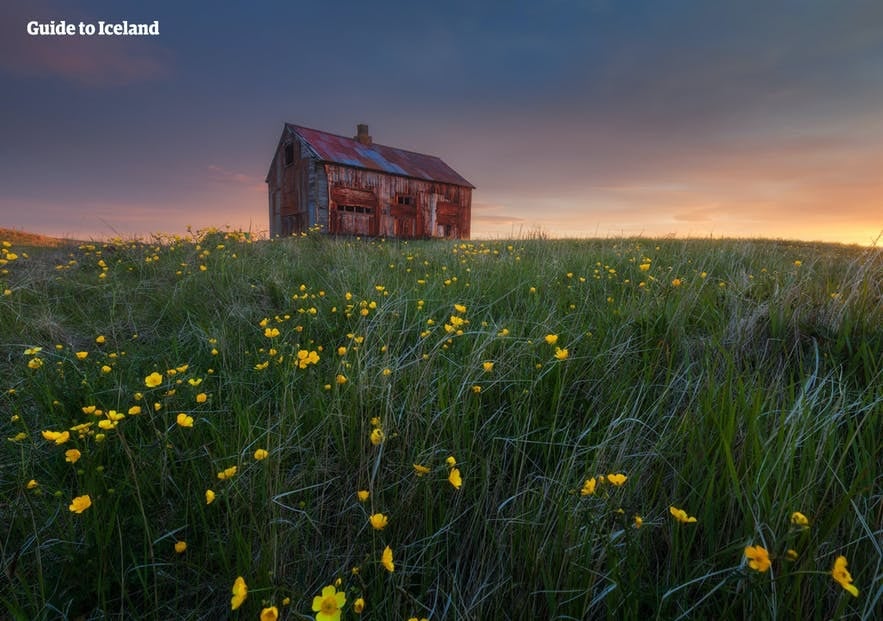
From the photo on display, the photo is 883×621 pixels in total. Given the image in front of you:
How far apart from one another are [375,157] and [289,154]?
422cm

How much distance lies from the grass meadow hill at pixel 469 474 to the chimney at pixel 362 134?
2142 cm

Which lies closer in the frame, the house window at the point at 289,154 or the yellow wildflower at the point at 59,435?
the yellow wildflower at the point at 59,435

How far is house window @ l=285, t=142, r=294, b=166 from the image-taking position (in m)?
19.6

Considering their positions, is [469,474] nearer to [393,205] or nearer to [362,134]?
[393,205]

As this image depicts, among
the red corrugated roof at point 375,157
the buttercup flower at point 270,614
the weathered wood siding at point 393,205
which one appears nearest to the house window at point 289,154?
the red corrugated roof at point 375,157

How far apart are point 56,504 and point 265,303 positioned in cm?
272

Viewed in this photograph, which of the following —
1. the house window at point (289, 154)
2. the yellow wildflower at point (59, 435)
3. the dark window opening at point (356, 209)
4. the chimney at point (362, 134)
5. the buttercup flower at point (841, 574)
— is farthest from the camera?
the chimney at point (362, 134)

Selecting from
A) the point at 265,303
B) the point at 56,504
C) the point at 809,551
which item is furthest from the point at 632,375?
the point at 265,303

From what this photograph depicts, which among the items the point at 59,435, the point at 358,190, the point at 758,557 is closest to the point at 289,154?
the point at 358,190

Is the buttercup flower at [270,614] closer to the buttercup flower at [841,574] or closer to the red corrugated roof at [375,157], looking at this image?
the buttercup flower at [841,574]

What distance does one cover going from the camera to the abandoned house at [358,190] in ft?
59.1

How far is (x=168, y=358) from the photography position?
290cm

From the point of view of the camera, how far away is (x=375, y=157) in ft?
68.4

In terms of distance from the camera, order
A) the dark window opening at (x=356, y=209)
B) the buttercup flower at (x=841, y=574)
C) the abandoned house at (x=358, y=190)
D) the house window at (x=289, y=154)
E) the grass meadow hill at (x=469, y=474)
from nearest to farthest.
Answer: the buttercup flower at (x=841, y=574) → the grass meadow hill at (x=469, y=474) → the abandoned house at (x=358, y=190) → the dark window opening at (x=356, y=209) → the house window at (x=289, y=154)
